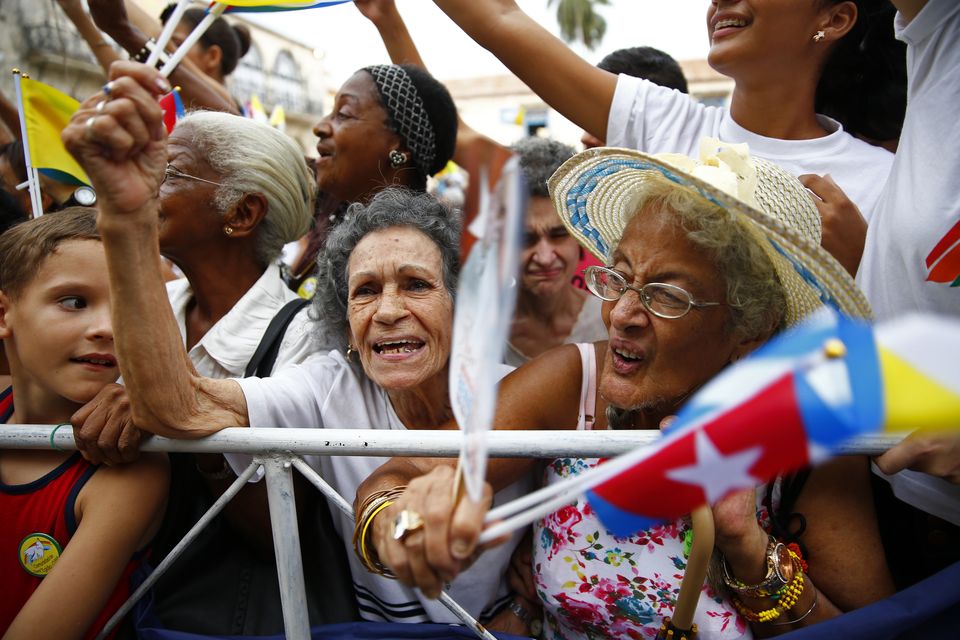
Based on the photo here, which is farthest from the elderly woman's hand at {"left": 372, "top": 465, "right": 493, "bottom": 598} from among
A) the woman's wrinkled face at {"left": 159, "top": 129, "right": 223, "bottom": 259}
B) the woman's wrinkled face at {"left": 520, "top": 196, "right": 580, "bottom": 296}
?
the woman's wrinkled face at {"left": 520, "top": 196, "right": 580, "bottom": 296}

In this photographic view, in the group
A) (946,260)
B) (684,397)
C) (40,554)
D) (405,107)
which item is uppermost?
(946,260)

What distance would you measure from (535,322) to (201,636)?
201 centimetres

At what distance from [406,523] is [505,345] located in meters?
0.81

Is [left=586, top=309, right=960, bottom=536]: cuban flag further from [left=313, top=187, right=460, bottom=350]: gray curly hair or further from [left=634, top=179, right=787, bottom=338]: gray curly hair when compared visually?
[left=313, top=187, right=460, bottom=350]: gray curly hair

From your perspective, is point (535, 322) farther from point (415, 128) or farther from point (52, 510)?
point (52, 510)

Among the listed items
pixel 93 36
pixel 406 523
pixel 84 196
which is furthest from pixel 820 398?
pixel 93 36

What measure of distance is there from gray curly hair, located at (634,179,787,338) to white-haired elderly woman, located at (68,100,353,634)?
4.04 ft

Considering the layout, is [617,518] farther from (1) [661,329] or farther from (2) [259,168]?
(2) [259,168]

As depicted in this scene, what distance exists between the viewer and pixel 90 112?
129 centimetres

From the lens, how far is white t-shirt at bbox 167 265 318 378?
225cm

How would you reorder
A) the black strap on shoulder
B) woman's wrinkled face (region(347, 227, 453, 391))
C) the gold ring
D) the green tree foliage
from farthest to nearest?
the green tree foliage < the black strap on shoulder < woman's wrinkled face (region(347, 227, 453, 391)) < the gold ring

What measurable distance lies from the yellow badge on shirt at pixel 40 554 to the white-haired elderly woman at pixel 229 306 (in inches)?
11.1

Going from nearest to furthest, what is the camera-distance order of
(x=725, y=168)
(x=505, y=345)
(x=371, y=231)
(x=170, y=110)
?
(x=725, y=168)
(x=505, y=345)
(x=371, y=231)
(x=170, y=110)

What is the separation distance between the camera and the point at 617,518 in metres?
0.87
